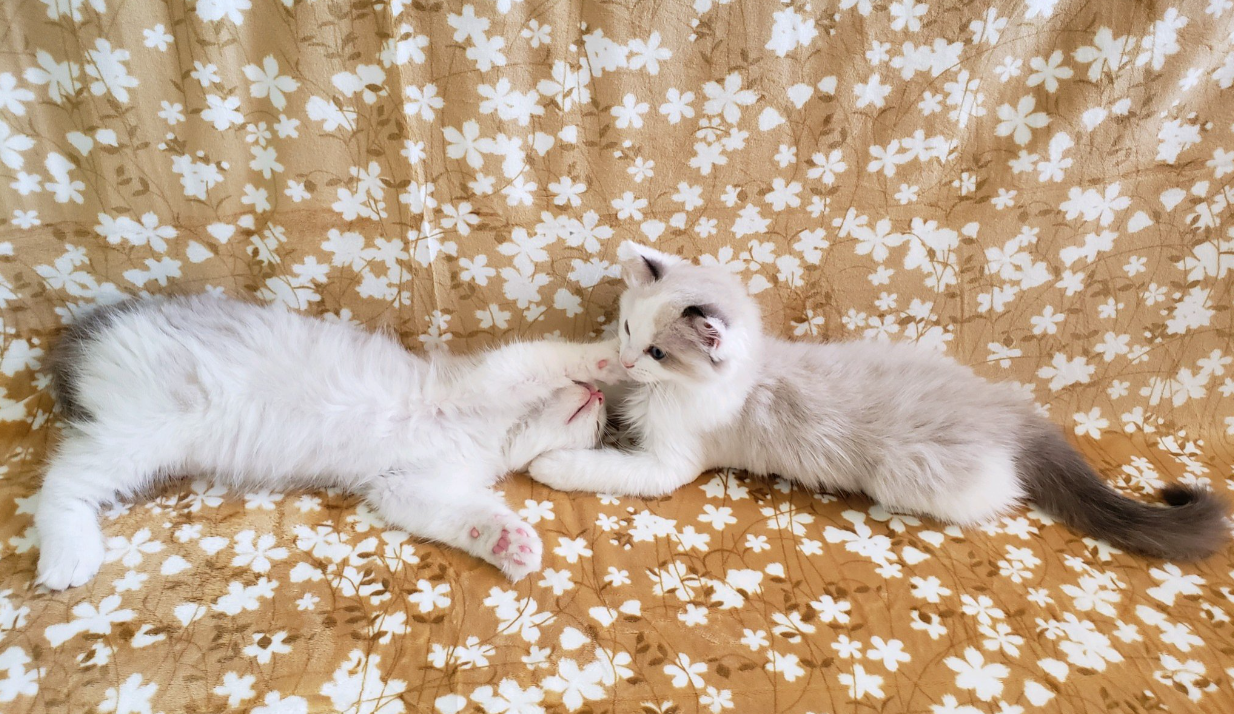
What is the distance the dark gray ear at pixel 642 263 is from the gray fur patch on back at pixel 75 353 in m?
1.11

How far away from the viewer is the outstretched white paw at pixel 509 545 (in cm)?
124

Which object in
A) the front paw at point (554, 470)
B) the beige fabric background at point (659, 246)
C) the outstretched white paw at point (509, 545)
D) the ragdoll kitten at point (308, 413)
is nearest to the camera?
the beige fabric background at point (659, 246)

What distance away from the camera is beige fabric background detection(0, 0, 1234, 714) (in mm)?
1111

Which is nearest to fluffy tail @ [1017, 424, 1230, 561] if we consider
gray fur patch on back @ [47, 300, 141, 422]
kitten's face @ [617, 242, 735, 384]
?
kitten's face @ [617, 242, 735, 384]

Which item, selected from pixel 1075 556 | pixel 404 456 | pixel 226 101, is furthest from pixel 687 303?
pixel 226 101

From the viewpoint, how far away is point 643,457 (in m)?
1.50

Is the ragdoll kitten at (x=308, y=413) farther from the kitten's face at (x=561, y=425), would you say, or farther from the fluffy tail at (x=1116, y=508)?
the fluffy tail at (x=1116, y=508)

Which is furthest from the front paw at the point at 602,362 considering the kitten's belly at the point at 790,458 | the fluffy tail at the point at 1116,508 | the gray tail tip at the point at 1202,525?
the gray tail tip at the point at 1202,525

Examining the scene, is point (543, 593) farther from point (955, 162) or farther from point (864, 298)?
point (955, 162)

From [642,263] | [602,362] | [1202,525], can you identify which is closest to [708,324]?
[642,263]

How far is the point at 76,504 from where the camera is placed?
130cm

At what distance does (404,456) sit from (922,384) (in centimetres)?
119

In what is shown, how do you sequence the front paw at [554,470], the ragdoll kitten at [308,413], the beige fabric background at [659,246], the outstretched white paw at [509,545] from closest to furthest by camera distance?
the beige fabric background at [659,246] → the outstretched white paw at [509,545] → the ragdoll kitten at [308,413] → the front paw at [554,470]

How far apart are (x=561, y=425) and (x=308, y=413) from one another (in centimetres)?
57
